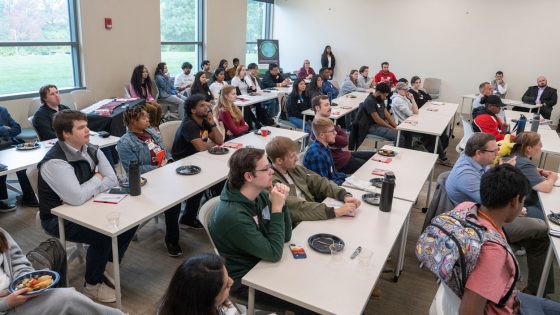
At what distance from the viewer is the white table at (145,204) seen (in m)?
2.59

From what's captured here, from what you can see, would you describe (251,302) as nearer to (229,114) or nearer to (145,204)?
(145,204)

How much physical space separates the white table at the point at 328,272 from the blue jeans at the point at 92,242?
1291 mm

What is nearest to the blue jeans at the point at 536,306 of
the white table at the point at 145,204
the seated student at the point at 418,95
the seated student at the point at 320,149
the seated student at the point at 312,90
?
the seated student at the point at 320,149

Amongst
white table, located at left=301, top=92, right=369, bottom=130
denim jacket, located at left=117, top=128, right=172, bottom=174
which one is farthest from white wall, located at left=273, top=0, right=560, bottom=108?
denim jacket, located at left=117, top=128, right=172, bottom=174

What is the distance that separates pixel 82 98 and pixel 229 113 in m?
2.93

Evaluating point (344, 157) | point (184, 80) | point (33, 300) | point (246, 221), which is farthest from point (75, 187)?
point (184, 80)

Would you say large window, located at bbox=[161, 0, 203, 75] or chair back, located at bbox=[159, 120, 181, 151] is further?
large window, located at bbox=[161, 0, 203, 75]

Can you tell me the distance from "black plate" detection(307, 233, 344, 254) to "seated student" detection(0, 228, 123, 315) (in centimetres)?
107

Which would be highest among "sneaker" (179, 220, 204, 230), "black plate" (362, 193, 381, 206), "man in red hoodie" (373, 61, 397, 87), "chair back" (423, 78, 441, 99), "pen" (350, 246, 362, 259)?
"man in red hoodie" (373, 61, 397, 87)

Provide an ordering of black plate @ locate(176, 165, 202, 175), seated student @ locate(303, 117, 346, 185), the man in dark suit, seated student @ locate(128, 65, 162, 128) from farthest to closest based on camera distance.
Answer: the man in dark suit
seated student @ locate(128, 65, 162, 128)
seated student @ locate(303, 117, 346, 185)
black plate @ locate(176, 165, 202, 175)

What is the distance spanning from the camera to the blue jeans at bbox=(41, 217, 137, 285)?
2828 mm

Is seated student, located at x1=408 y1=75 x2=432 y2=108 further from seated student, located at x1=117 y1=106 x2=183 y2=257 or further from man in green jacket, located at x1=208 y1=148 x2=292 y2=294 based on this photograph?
man in green jacket, located at x1=208 y1=148 x2=292 y2=294

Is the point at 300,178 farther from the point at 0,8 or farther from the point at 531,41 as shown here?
the point at 531,41

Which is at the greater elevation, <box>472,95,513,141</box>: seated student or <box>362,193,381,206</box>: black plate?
<box>472,95,513,141</box>: seated student
